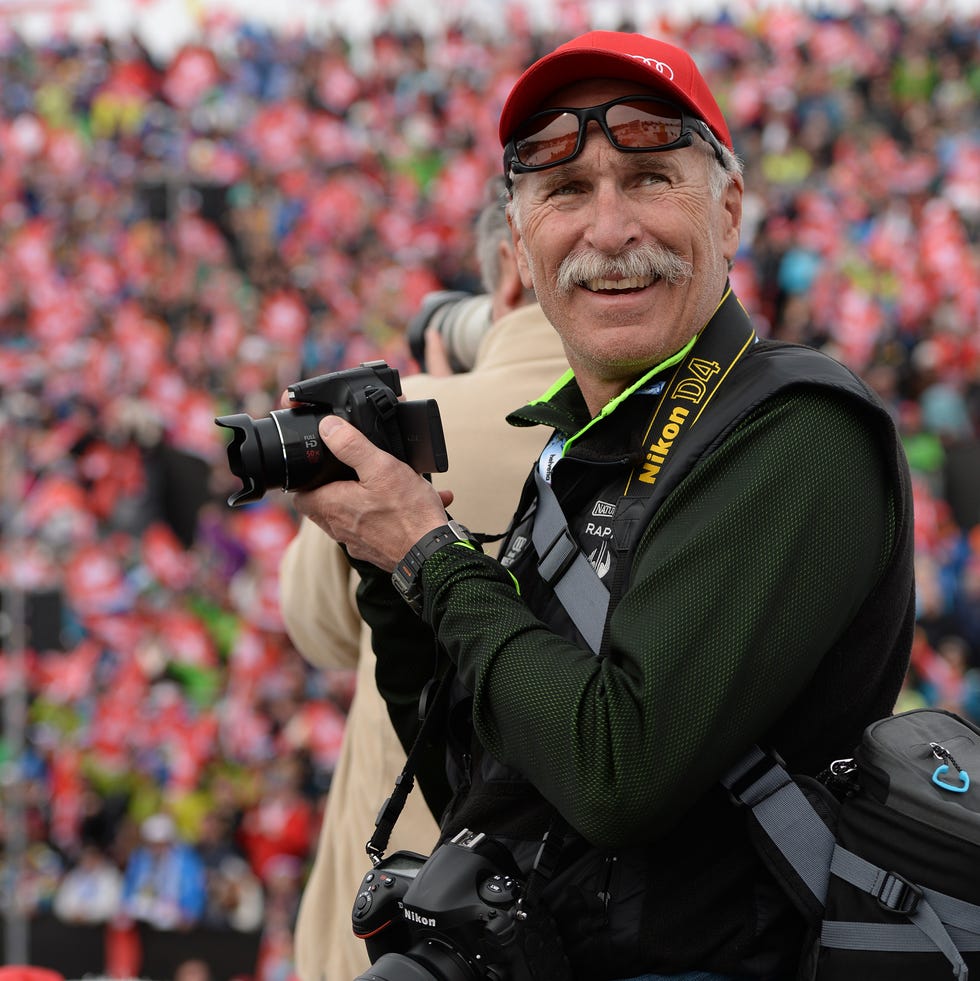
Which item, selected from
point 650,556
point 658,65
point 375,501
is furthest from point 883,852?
point 658,65

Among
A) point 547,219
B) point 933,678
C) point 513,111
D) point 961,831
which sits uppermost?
point 513,111

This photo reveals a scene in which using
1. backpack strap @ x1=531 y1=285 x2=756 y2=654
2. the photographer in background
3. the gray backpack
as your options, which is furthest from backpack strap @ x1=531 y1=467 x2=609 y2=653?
the photographer in background

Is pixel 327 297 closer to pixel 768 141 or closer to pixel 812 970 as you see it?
pixel 768 141

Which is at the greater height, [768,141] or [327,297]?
[768,141]

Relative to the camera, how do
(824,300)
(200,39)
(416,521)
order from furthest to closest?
(200,39)
(824,300)
(416,521)

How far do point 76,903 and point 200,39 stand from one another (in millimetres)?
13562

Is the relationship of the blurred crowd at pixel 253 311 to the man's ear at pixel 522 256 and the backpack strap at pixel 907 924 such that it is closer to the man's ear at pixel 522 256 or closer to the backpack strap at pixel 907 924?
the man's ear at pixel 522 256

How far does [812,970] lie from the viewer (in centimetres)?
137

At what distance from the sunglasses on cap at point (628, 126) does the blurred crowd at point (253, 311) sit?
6395 millimetres

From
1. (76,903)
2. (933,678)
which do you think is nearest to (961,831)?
(933,678)

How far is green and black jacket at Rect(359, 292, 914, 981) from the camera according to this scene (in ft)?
4.40

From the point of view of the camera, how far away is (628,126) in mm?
1607

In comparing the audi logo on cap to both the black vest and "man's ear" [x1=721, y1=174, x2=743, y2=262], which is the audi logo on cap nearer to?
"man's ear" [x1=721, y1=174, x2=743, y2=262]

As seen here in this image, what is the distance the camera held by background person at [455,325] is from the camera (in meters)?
2.87
